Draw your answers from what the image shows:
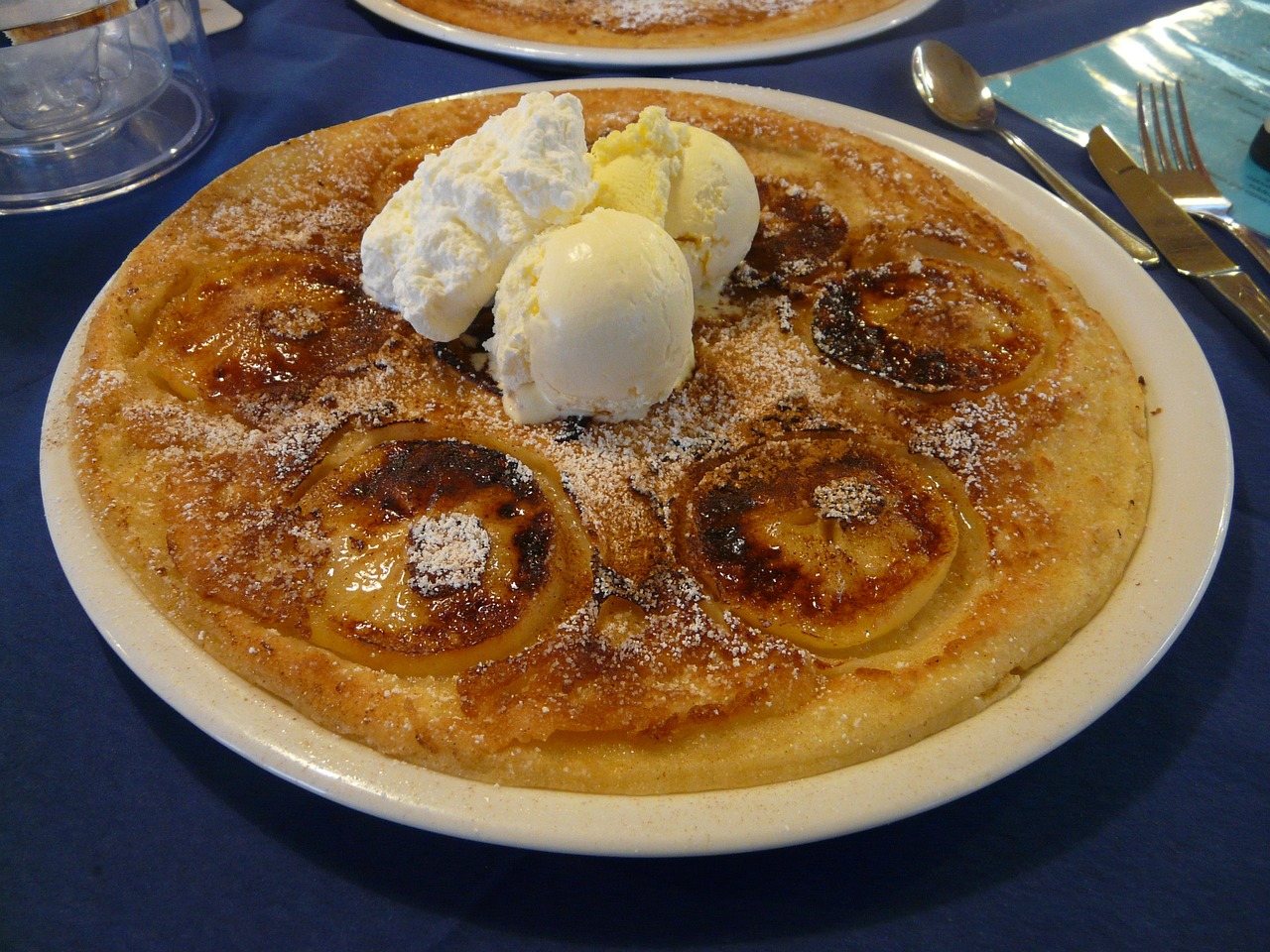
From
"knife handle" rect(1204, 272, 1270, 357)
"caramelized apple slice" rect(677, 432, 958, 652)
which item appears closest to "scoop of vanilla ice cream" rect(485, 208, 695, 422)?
"caramelized apple slice" rect(677, 432, 958, 652)

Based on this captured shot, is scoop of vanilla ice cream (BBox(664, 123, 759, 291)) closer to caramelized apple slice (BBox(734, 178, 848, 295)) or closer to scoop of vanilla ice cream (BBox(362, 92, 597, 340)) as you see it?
caramelized apple slice (BBox(734, 178, 848, 295))

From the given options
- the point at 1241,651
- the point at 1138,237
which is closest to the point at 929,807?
the point at 1241,651

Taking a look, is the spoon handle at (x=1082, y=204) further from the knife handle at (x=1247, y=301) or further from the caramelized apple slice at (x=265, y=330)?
the caramelized apple slice at (x=265, y=330)

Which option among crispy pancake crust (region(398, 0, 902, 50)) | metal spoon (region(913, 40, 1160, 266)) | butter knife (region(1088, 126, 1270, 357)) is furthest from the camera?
crispy pancake crust (region(398, 0, 902, 50))

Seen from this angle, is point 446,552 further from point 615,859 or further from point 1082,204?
point 1082,204

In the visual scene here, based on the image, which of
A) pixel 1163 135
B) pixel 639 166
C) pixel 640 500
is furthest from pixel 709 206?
pixel 1163 135

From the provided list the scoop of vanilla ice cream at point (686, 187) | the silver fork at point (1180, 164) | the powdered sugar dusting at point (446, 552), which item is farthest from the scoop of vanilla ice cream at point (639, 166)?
the silver fork at point (1180, 164)

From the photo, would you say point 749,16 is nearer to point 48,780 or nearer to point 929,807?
point 929,807
